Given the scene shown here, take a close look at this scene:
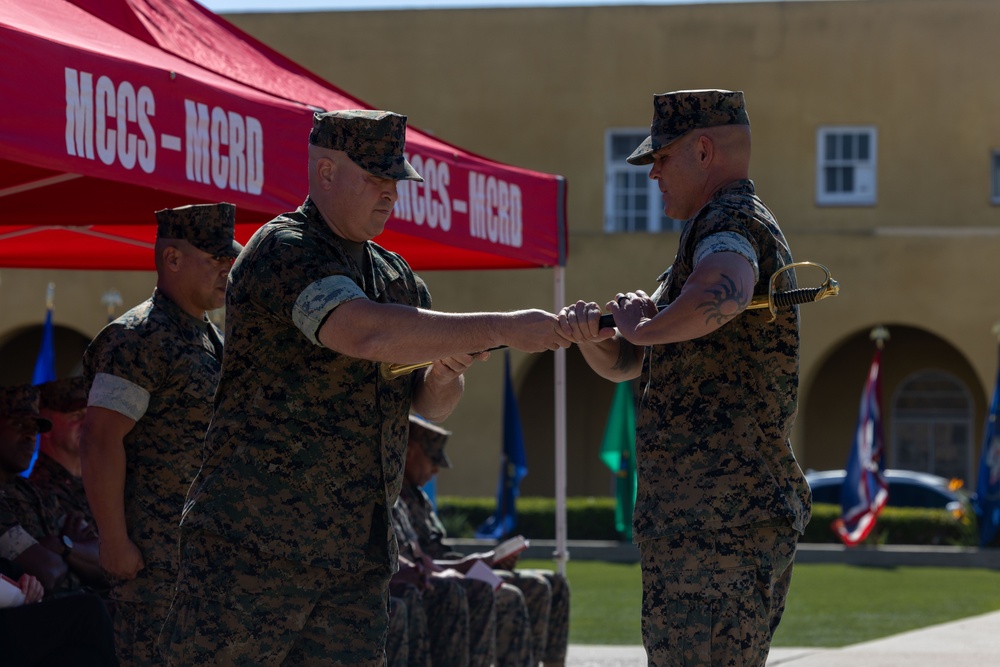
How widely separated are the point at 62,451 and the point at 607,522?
17008 mm

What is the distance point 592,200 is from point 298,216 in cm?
2315

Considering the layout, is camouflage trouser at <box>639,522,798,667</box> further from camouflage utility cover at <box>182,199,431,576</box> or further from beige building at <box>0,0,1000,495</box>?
beige building at <box>0,0,1000,495</box>

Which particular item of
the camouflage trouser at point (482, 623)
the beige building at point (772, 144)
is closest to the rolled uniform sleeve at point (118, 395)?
the camouflage trouser at point (482, 623)

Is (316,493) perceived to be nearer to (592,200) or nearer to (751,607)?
(751,607)

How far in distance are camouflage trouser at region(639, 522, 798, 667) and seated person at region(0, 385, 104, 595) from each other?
2.80 m

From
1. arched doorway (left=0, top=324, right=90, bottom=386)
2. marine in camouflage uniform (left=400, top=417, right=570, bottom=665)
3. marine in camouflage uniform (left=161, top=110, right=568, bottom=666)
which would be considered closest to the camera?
marine in camouflage uniform (left=161, top=110, right=568, bottom=666)

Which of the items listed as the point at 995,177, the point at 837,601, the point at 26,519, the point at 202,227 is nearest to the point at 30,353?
the point at 995,177

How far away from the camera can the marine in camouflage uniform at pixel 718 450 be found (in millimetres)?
4121

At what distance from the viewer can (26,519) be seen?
6.33 metres

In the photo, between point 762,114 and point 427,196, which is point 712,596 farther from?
point 762,114

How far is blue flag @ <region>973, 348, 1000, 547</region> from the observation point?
20.2 metres

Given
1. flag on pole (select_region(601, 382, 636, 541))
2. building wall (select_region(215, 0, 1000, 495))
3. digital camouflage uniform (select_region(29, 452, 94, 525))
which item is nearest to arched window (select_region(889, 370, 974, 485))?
building wall (select_region(215, 0, 1000, 495))

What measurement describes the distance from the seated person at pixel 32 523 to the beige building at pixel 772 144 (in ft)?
65.8

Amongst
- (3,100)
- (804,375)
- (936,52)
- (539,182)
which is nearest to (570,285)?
(804,375)
